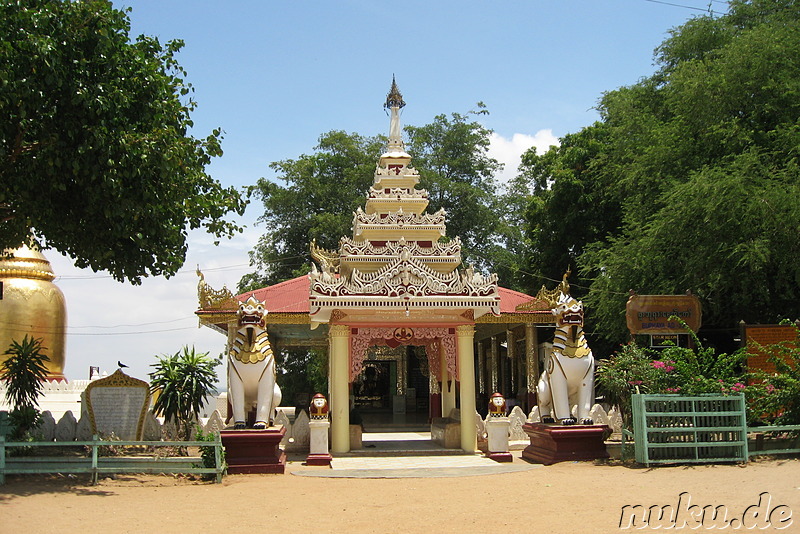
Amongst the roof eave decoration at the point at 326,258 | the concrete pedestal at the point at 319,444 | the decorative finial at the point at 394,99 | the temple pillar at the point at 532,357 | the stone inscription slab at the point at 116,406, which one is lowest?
the concrete pedestal at the point at 319,444

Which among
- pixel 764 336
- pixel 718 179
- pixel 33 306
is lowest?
pixel 764 336

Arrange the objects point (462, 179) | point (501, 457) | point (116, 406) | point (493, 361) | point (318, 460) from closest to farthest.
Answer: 1. point (318, 460)
2. point (501, 457)
3. point (116, 406)
4. point (493, 361)
5. point (462, 179)

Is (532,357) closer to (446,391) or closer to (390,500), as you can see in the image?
(446,391)

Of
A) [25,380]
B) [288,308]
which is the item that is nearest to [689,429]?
[288,308]

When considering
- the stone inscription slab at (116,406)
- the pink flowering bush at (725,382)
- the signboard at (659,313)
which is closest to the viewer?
the pink flowering bush at (725,382)

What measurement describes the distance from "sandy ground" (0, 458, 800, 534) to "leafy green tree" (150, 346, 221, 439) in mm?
3621

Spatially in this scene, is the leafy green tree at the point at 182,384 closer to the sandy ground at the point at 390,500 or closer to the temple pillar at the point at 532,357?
the sandy ground at the point at 390,500

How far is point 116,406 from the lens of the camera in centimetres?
1359

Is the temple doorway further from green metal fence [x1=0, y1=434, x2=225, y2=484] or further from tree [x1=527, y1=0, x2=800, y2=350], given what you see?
green metal fence [x1=0, y1=434, x2=225, y2=484]

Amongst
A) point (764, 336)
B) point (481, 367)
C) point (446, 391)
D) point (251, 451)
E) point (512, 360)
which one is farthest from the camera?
point (481, 367)

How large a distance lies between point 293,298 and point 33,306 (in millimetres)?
11665

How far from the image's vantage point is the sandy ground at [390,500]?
7.25 m

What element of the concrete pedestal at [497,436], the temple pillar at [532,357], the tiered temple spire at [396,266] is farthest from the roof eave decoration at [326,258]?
the concrete pedestal at [497,436]

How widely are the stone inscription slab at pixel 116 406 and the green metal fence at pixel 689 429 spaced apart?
28.2ft
